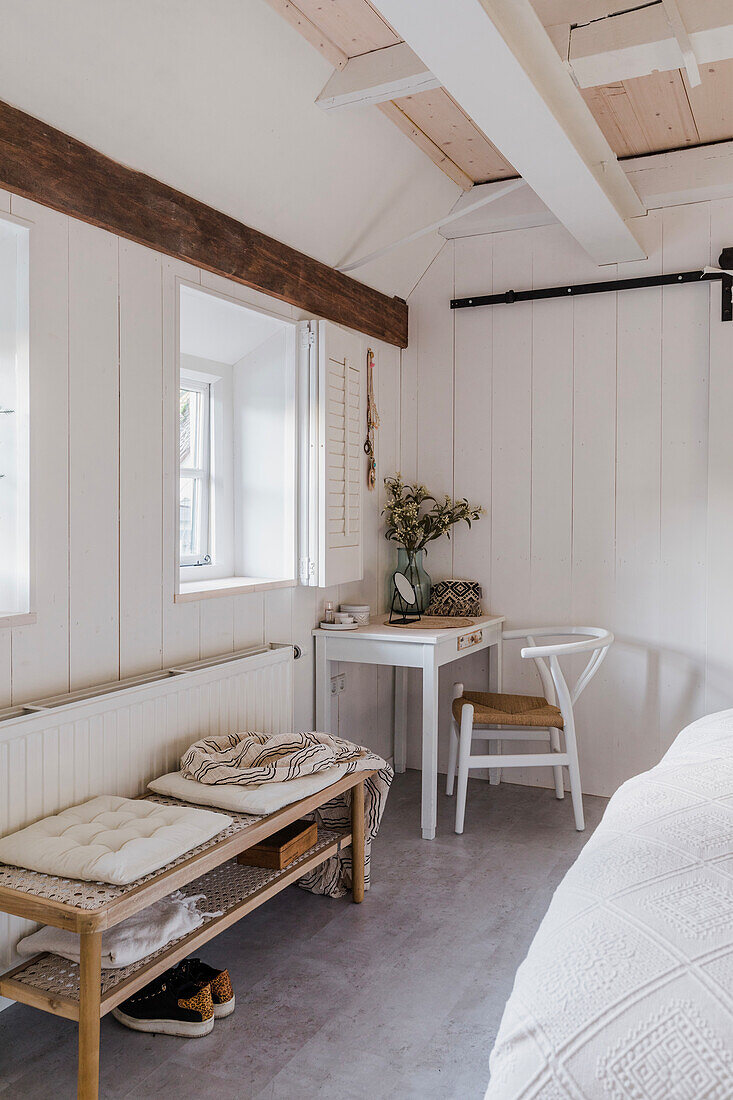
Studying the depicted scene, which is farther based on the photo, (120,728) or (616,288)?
(616,288)

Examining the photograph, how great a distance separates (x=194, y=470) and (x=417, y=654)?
3.57 feet

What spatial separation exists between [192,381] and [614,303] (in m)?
1.81

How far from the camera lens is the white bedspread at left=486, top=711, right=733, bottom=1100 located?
920 mm

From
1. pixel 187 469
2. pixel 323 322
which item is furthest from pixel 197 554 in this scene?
pixel 323 322

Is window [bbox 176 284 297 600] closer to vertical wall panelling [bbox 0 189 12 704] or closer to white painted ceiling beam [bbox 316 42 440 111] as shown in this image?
white painted ceiling beam [bbox 316 42 440 111]

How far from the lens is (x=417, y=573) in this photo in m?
3.80

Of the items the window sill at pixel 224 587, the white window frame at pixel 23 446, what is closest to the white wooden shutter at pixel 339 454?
the window sill at pixel 224 587

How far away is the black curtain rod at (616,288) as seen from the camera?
11.1 feet

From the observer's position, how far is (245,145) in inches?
101

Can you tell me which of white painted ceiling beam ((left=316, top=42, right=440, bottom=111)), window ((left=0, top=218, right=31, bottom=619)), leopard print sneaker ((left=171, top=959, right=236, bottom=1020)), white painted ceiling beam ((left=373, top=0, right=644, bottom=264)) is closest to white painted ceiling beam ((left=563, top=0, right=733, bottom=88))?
white painted ceiling beam ((left=373, top=0, right=644, bottom=264))

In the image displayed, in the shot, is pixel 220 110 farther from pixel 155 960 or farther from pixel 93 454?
pixel 155 960

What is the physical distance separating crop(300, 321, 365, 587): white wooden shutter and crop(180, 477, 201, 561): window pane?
1.34ft

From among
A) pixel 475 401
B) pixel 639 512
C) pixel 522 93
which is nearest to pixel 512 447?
pixel 475 401

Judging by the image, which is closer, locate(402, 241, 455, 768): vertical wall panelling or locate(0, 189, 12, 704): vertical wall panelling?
locate(0, 189, 12, 704): vertical wall panelling
